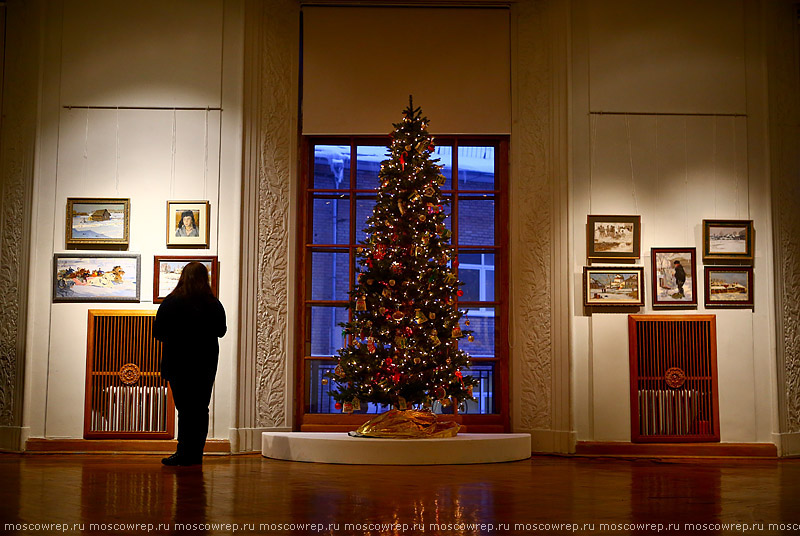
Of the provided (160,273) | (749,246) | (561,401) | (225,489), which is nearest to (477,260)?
(561,401)

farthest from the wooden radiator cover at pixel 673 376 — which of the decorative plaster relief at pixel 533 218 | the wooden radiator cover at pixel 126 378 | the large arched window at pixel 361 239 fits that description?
the wooden radiator cover at pixel 126 378

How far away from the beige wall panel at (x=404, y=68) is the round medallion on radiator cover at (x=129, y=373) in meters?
2.76

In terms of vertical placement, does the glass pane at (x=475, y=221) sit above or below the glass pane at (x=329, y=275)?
above

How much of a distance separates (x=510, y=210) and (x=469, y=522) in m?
4.70

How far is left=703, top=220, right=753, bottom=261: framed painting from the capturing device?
7520 millimetres

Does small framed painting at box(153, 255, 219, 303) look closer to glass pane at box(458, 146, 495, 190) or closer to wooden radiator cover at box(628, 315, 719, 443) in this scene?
glass pane at box(458, 146, 495, 190)

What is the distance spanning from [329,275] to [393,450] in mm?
2225

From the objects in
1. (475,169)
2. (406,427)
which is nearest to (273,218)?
(475,169)

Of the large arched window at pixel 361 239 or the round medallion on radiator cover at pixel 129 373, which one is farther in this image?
the large arched window at pixel 361 239

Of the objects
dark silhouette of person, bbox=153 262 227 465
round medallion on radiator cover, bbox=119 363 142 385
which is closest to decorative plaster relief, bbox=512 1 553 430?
dark silhouette of person, bbox=153 262 227 465

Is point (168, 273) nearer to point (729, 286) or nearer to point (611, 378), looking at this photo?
point (611, 378)

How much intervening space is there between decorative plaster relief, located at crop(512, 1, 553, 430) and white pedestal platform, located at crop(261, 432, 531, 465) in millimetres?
1121

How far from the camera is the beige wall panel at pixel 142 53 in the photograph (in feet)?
24.7

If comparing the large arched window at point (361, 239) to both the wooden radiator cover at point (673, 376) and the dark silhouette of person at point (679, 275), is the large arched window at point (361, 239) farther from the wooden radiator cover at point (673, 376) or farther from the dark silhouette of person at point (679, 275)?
the dark silhouette of person at point (679, 275)
